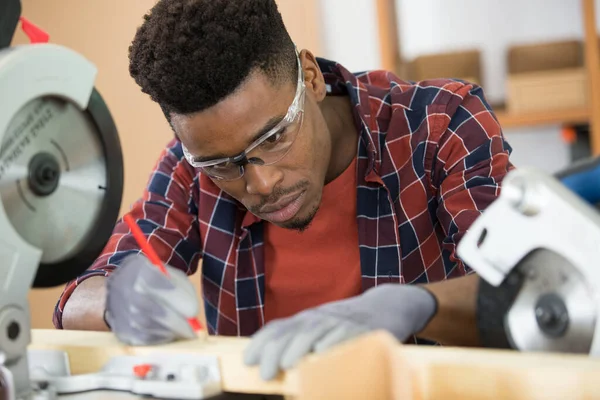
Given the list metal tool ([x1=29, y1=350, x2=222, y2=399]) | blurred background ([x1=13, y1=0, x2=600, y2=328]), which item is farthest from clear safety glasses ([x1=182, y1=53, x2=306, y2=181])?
blurred background ([x1=13, y1=0, x2=600, y2=328])

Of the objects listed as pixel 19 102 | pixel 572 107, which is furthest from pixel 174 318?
pixel 572 107

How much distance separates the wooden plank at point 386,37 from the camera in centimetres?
301

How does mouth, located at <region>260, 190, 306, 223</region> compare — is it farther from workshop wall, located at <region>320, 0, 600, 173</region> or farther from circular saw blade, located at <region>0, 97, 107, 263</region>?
workshop wall, located at <region>320, 0, 600, 173</region>

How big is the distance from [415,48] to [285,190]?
2040 mm

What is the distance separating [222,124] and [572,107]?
1.94 meters

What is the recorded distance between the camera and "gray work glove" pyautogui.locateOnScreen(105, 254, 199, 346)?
999mm

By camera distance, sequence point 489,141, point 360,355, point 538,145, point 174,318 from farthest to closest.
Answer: point 538,145 < point 489,141 < point 174,318 < point 360,355

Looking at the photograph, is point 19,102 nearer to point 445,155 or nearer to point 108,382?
point 108,382

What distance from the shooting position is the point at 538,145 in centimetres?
320

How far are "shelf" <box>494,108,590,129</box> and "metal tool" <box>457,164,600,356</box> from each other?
6.78ft

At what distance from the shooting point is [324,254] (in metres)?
1.65

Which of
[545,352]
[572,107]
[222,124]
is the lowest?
[572,107]

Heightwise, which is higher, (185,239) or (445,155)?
(445,155)

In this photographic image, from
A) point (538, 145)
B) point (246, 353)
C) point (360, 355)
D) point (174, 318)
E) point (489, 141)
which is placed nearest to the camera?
point (360, 355)
